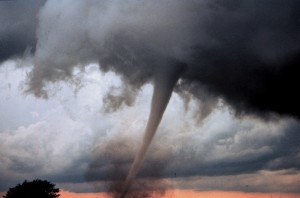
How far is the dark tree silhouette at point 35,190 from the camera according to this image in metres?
137

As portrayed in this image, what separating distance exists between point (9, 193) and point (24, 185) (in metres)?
4.88

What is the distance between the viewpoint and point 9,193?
459 ft

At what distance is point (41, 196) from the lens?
137 meters

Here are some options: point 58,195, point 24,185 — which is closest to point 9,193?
point 24,185

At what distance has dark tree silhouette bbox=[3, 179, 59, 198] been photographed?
137 meters

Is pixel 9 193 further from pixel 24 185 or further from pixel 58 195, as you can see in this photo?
pixel 58 195

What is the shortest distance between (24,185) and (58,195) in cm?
1041

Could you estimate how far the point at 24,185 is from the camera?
140m

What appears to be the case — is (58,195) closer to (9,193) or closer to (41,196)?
(41,196)

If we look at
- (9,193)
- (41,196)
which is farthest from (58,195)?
(9,193)

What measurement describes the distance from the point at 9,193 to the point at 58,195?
1432 centimetres

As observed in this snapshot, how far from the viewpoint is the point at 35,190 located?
137 meters
